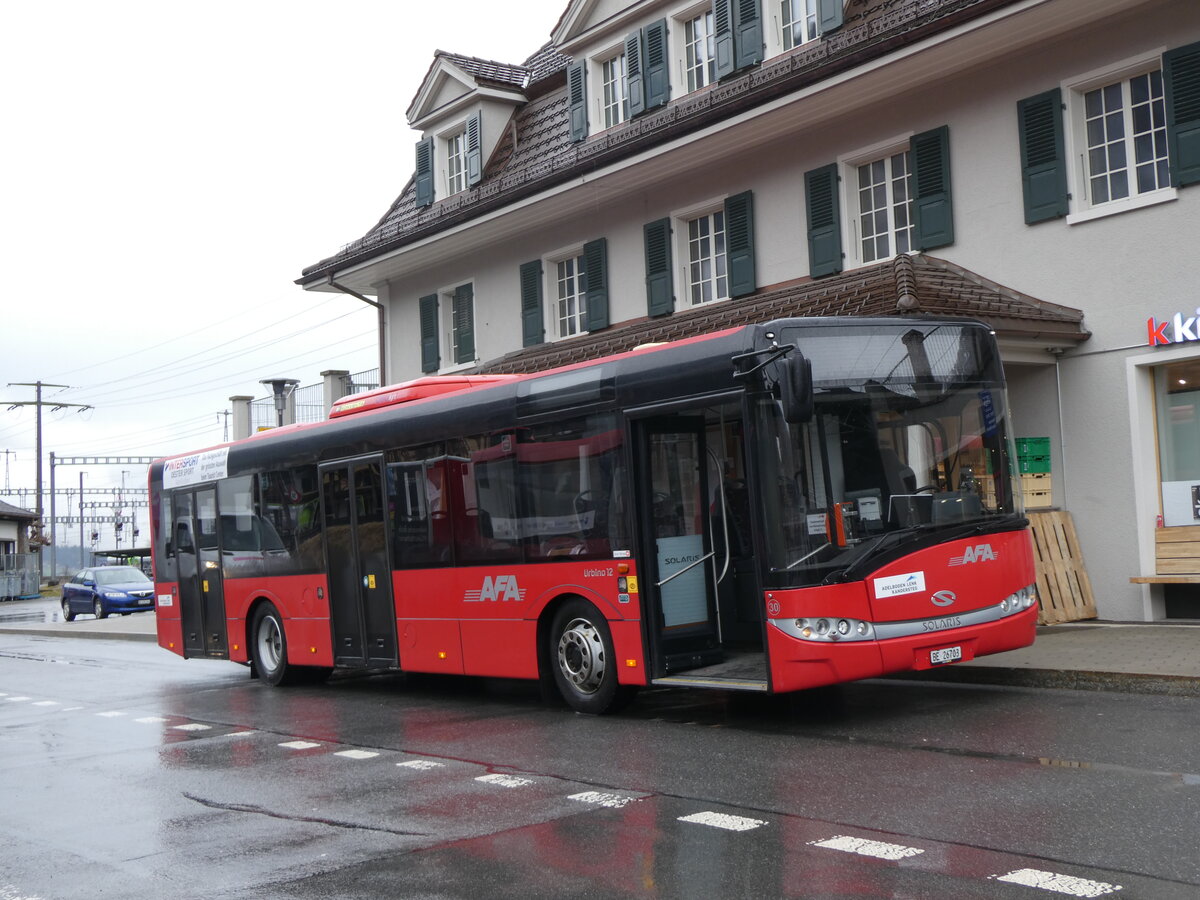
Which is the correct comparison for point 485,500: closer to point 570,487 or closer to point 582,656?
point 570,487

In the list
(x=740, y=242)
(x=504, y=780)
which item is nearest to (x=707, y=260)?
(x=740, y=242)

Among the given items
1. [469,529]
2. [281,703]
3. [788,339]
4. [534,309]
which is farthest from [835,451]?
[534,309]

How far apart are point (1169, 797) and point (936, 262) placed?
10237mm

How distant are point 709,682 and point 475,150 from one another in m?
17.0

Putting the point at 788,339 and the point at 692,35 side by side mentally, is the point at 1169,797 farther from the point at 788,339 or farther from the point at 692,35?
the point at 692,35

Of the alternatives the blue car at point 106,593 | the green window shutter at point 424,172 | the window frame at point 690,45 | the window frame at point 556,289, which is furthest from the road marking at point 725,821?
the blue car at point 106,593

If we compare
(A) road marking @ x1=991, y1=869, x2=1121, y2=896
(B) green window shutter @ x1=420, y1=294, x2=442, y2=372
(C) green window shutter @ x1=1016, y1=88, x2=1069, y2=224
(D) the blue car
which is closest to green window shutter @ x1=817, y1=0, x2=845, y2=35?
(C) green window shutter @ x1=1016, y1=88, x2=1069, y2=224

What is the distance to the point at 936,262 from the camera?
16062 mm

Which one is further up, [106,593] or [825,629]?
[825,629]

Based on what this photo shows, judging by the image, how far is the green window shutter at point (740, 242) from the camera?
1897cm

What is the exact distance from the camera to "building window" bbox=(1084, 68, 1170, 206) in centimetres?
1438

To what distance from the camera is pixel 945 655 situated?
9.46 metres

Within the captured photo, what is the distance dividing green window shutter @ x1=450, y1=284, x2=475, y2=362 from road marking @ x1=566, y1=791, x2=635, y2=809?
17833 millimetres

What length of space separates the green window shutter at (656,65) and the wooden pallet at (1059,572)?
935cm
